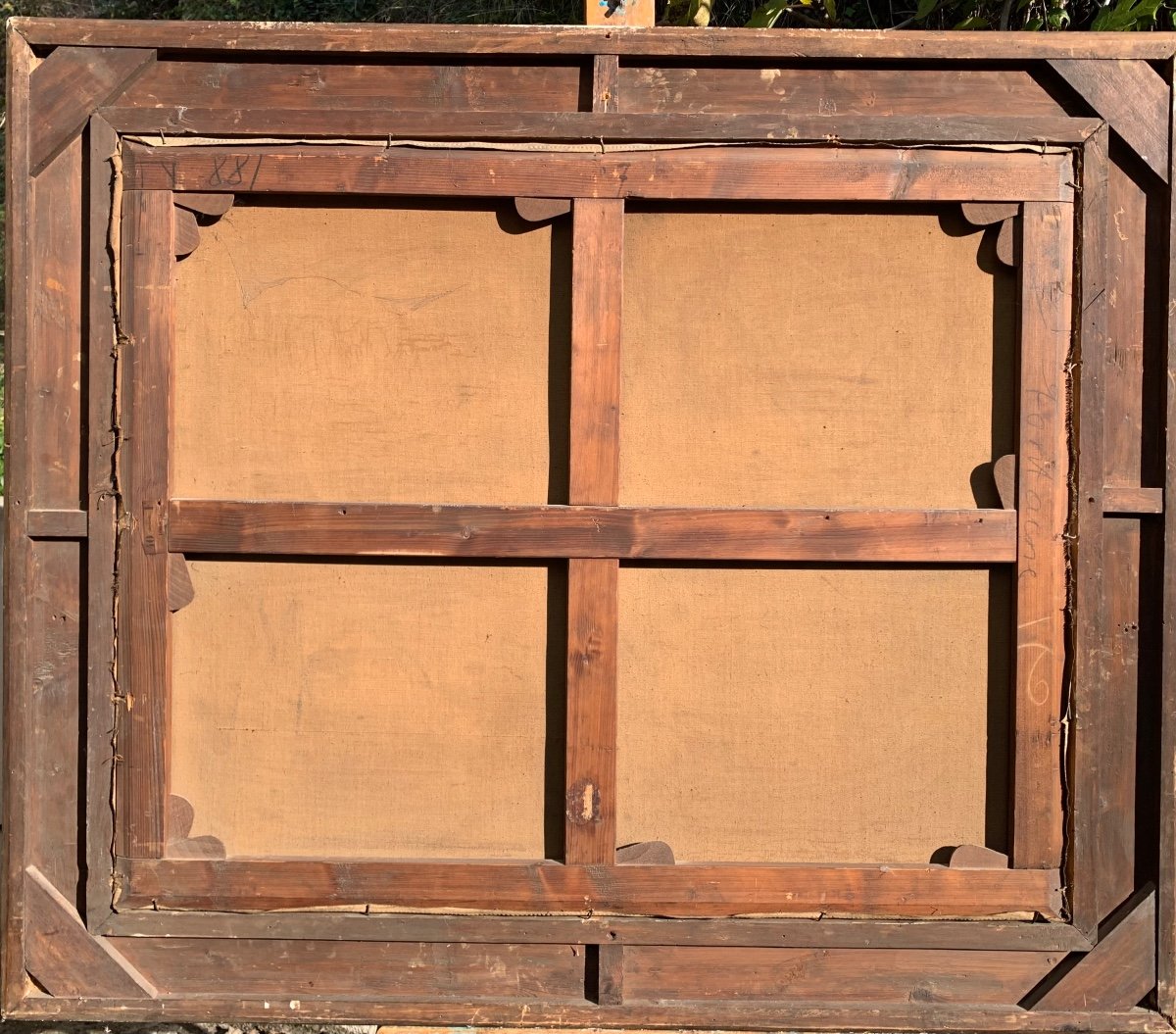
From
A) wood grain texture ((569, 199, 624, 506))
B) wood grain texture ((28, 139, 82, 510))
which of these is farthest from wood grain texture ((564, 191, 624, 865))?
wood grain texture ((28, 139, 82, 510))

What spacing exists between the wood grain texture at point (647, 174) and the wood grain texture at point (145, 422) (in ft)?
0.45

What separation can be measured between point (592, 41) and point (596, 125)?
0.21 metres

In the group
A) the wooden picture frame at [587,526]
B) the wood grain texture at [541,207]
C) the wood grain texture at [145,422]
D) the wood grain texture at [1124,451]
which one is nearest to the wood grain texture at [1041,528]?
the wooden picture frame at [587,526]

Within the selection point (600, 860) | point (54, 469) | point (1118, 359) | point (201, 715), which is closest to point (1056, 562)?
point (1118, 359)

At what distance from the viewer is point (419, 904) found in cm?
228

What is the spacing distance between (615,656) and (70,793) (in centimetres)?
147

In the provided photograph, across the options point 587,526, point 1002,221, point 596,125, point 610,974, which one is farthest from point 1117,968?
point 596,125

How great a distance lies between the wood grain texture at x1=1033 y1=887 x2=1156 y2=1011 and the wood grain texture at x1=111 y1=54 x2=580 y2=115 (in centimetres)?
211

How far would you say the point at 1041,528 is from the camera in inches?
88.4

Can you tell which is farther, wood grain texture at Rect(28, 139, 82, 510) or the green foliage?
the green foliage

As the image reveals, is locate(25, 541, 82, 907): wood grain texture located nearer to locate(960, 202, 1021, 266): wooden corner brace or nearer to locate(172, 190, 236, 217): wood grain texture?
locate(172, 190, 236, 217): wood grain texture

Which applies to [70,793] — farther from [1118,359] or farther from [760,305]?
[1118,359]

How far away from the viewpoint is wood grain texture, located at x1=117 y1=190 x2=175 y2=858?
2236 millimetres

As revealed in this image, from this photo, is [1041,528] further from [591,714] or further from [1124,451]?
[591,714]
